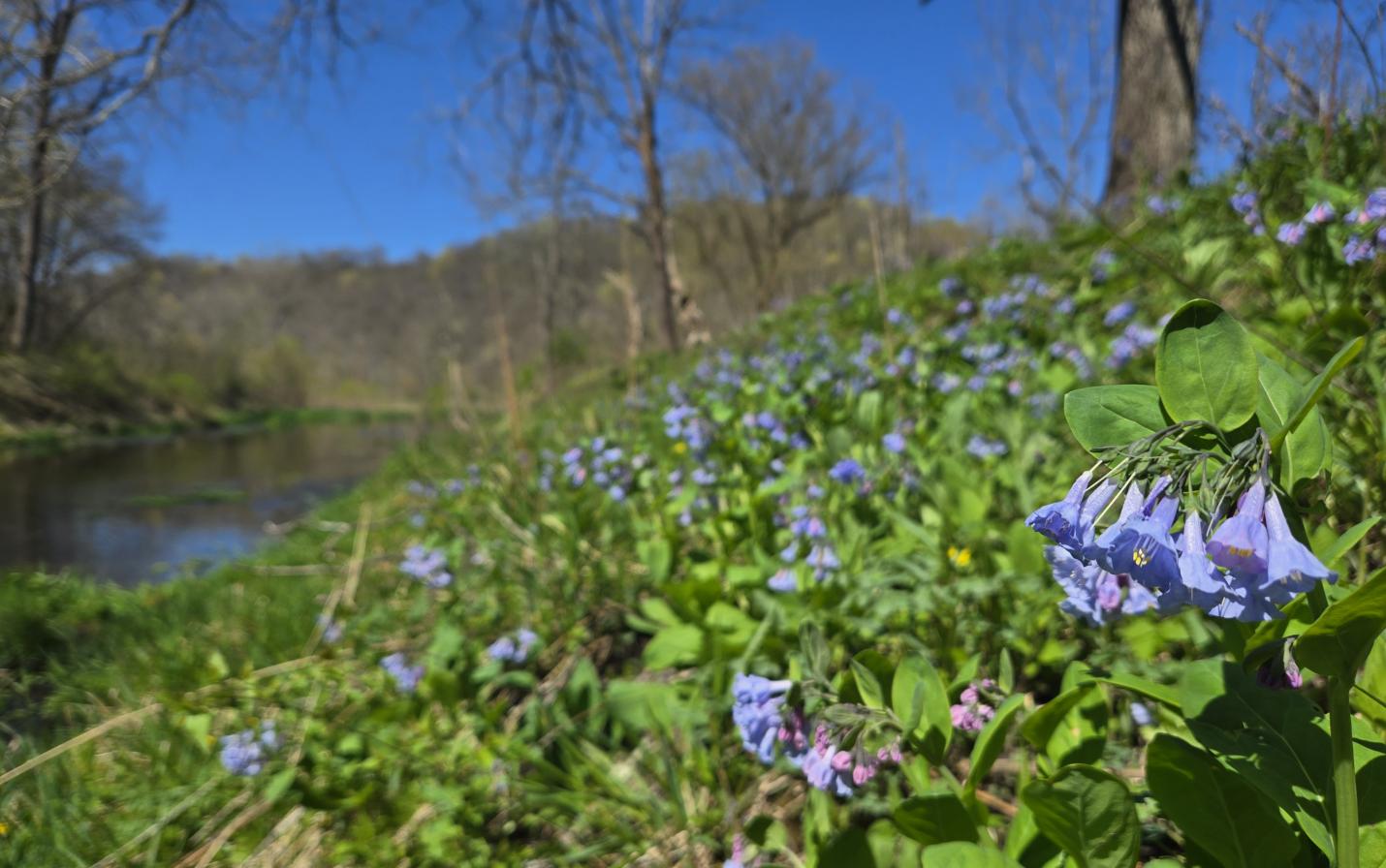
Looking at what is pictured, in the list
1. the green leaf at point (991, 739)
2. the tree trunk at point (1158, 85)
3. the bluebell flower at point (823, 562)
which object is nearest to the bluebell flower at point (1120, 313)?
the bluebell flower at point (823, 562)

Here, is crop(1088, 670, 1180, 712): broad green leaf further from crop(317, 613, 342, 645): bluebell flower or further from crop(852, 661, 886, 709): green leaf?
crop(317, 613, 342, 645): bluebell flower

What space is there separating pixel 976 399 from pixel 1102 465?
167cm

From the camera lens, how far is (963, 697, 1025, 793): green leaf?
0.64 meters

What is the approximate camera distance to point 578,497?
227cm

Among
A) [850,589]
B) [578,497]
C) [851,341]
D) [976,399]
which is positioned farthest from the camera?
[851,341]

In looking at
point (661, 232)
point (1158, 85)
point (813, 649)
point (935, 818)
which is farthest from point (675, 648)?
point (661, 232)

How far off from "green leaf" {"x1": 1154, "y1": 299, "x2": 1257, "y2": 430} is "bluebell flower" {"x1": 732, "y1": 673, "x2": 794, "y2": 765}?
1.55 feet

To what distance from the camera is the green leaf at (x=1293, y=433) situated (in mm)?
489

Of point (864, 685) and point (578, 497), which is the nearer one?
point (864, 685)

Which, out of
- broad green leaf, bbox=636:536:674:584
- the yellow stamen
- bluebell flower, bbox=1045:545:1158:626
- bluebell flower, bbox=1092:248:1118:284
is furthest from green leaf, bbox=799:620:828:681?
bluebell flower, bbox=1092:248:1118:284

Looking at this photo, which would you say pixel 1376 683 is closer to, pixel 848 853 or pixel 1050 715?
pixel 1050 715

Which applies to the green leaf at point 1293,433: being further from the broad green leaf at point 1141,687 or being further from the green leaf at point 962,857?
the green leaf at point 962,857

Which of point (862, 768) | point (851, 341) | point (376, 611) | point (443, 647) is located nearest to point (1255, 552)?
point (862, 768)

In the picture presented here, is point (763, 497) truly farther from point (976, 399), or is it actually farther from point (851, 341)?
point (851, 341)
